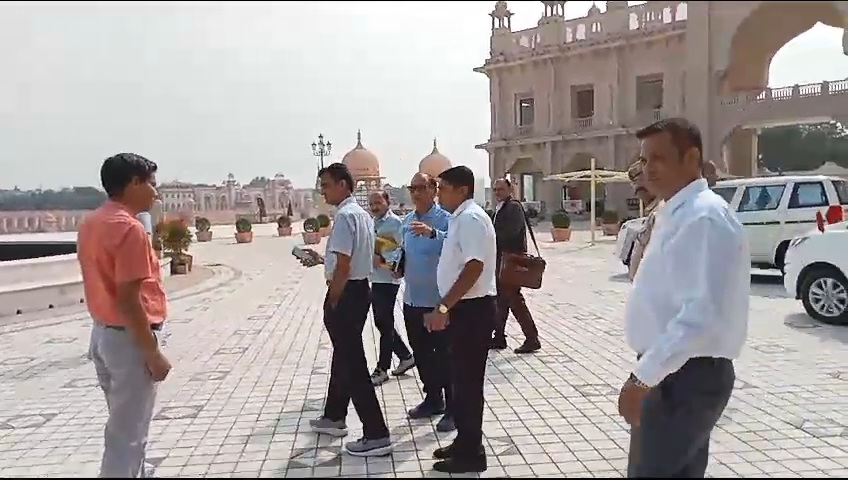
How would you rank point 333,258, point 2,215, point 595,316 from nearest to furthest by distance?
point 333,258, point 595,316, point 2,215

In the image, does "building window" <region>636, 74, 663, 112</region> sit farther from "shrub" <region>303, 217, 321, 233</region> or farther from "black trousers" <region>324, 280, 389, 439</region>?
"shrub" <region>303, 217, 321, 233</region>

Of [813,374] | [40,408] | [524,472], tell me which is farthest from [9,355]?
[813,374]

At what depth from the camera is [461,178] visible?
3941 millimetres

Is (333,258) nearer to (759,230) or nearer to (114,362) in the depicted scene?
(114,362)

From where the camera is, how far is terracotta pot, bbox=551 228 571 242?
2262 centimetres

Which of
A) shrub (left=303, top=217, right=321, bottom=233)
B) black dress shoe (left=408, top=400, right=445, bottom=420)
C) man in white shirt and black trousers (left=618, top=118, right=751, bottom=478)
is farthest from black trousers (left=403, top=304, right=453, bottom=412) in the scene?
shrub (left=303, top=217, right=321, bottom=233)

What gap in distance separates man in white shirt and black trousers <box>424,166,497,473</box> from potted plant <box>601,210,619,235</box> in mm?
19858

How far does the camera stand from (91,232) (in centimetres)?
282

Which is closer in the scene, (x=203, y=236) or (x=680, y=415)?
(x=680, y=415)

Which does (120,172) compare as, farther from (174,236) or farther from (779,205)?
(174,236)

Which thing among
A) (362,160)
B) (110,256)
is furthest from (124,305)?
(362,160)

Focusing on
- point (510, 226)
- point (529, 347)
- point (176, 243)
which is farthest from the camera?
point (176, 243)

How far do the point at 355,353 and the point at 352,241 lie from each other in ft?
2.06

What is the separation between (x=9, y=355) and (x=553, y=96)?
23.1m
